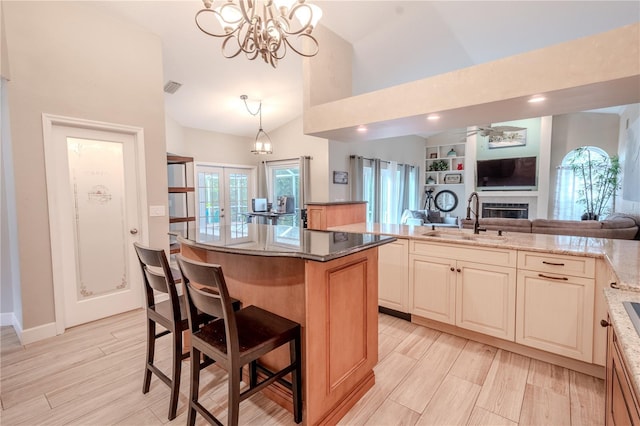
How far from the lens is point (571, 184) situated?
22.7ft

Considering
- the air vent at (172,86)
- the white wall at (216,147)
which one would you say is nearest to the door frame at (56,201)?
the air vent at (172,86)

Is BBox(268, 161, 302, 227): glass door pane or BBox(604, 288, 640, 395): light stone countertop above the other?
BBox(268, 161, 302, 227): glass door pane

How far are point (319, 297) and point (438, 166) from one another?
8.71 m

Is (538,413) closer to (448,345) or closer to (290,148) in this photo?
(448,345)

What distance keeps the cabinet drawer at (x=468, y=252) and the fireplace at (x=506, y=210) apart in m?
6.07

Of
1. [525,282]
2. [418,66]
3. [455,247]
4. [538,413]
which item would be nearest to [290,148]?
[418,66]

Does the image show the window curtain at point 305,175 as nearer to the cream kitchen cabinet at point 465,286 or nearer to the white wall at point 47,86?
the white wall at point 47,86

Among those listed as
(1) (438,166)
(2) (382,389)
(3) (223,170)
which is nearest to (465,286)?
(2) (382,389)

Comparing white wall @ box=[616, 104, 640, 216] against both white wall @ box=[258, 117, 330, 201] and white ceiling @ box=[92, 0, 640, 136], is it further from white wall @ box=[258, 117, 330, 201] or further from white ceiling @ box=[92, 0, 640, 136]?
white wall @ box=[258, 117, 330, 201]

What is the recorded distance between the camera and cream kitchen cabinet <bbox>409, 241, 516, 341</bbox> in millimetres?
2307

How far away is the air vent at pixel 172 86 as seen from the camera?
4398 millimetres

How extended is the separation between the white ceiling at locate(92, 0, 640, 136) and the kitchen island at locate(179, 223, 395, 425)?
2867 millimetres

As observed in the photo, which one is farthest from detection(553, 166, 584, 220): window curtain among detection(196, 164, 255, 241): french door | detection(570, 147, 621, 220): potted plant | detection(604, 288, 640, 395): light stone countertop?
detection(196, 164, 255, 241): french door

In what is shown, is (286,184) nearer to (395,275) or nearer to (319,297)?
(395,275)
